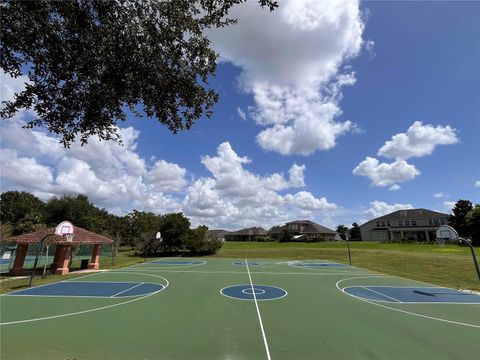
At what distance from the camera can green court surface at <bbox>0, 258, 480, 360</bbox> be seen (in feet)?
25.9

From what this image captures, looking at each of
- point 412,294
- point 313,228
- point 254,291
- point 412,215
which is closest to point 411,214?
point 412,215

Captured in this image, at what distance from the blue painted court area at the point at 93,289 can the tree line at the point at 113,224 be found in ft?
62.9

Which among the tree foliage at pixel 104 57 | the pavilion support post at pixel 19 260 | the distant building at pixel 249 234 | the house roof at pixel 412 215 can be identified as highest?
the house roof at pixel 412 215

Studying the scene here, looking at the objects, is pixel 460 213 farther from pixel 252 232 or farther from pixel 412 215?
pixel 252 232

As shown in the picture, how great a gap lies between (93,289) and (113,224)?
6019cm

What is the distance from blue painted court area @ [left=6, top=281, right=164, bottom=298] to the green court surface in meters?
0.11

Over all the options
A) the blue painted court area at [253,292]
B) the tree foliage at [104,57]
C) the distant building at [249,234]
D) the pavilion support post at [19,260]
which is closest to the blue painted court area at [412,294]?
the blue painted court area at [253,292]

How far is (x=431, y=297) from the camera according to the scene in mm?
15633

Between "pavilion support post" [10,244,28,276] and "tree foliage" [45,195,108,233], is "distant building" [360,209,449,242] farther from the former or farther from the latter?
"pavilion support post" [10,244,28,276]

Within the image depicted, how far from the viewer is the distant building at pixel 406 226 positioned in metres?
71.1

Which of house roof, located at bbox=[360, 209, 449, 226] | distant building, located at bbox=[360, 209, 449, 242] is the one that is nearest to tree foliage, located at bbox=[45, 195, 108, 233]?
distant building, located at bbox=[360, 209, 449, 242]

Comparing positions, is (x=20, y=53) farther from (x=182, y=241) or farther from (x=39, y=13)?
(x=182, y=241)

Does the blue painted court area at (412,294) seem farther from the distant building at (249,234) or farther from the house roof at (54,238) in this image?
the distant building at (249,234)

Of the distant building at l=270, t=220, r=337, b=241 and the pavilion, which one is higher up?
the distant building at l=270, t=220, r=337, b=241
